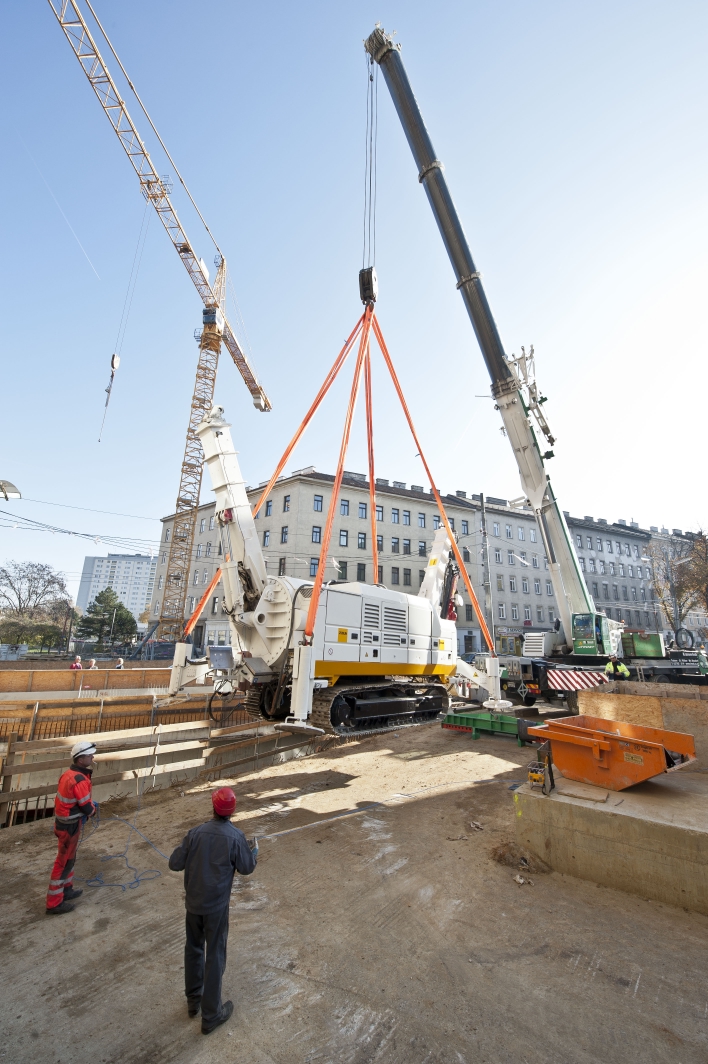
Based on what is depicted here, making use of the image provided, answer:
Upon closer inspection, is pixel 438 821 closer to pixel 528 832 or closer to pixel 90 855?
pixel 528 832

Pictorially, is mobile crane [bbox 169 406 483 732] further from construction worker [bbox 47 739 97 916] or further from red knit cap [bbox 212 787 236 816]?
red knit cap [bbox 212 787 236 816]

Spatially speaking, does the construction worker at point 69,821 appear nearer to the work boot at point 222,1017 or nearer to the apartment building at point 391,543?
the work boot at point 222,1017

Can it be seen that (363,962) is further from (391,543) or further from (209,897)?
(391,543)

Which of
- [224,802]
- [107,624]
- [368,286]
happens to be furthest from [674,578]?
[107,624]

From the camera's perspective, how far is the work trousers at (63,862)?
14.1 ft

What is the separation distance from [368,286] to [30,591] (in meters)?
54.0

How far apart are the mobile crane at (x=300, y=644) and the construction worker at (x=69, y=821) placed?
2.98 meters

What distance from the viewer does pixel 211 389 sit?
38.6m

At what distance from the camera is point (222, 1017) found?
289cm

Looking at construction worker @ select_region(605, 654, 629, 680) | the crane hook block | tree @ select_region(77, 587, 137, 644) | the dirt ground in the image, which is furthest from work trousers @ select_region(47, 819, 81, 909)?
tree @ select_region(77, 587, 137, 644)

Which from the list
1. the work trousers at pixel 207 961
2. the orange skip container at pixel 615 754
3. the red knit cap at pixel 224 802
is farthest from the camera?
the orange skip container at pixel 615 754

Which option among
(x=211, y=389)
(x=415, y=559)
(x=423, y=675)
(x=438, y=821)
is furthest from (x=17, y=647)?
(x=438, y=821)

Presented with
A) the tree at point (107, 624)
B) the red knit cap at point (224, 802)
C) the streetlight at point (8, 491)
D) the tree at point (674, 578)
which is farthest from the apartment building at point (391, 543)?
the red knit cap at point (224, 802)

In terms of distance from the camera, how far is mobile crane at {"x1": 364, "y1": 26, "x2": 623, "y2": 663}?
42.3ft
